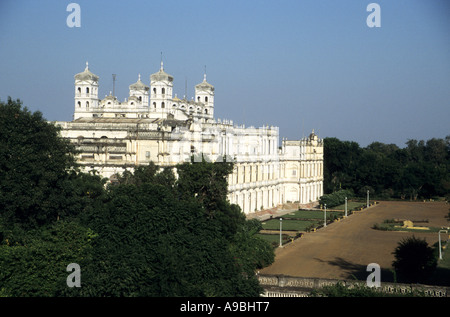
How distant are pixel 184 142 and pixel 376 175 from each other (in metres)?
49.1

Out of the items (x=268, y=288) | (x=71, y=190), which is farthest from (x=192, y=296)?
(x=71, y=190)

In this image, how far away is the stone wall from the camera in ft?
98.9

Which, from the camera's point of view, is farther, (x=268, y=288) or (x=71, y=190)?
(x=71, y=190)

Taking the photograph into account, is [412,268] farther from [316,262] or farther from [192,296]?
[192,296]

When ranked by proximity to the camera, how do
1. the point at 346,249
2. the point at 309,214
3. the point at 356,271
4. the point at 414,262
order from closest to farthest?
the point at 414,262 < the point at 356,271 < the point at 346,249 < the point at 309,214

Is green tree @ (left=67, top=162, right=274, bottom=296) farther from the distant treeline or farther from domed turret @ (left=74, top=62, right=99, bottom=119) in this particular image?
the distant treeline

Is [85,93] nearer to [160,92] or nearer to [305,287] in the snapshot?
[160,92]

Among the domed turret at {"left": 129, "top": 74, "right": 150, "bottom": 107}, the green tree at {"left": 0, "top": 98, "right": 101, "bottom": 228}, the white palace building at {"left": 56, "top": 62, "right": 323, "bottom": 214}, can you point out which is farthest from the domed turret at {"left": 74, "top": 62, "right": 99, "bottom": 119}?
the green tree at {"left": 0, "top": 98, "right": 101, "bottom": 228}

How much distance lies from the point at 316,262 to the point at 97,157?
24574mm

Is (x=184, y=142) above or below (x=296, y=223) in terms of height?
above

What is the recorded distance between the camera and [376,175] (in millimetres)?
105188

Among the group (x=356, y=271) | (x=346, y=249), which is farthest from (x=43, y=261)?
(x=346, y=249)

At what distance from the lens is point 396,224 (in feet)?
239
